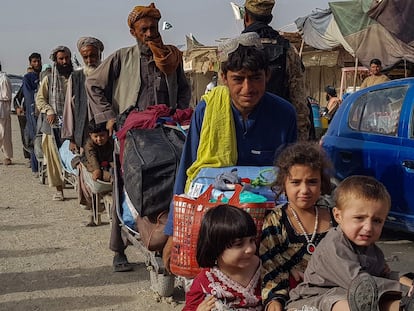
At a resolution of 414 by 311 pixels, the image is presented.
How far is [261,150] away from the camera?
12.8 feet

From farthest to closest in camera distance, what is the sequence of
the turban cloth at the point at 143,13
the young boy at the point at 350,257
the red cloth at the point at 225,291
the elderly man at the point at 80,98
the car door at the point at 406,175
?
the elderly man at the point at 80,98, the car door at the point at 406,175, the turban cloth at the point at 143,13, the red cloth at the point at 225,291, the young boy at the point at 350,257

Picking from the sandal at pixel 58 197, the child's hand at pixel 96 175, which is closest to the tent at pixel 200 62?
the sandal at pixel 58 197

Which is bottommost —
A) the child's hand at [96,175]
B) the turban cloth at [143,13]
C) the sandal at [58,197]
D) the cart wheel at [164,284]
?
the sandal at [58,197]

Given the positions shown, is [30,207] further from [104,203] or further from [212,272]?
[212,272]

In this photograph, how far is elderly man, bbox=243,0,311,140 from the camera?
5.35 meters

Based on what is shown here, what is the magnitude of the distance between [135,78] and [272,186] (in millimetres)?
2720

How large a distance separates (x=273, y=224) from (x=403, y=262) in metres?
3.73

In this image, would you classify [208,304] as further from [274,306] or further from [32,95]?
[32,95]

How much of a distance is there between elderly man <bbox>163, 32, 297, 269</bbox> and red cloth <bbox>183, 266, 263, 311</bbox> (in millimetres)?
746

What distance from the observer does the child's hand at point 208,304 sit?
10.0ft

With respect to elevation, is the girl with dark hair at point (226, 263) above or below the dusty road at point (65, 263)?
above

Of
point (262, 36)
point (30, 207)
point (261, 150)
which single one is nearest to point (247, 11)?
point (262, 36)

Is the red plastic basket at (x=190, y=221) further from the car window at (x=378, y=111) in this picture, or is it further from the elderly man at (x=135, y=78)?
the car window at (x=378, y=111)

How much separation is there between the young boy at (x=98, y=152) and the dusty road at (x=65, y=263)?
0.82 m
